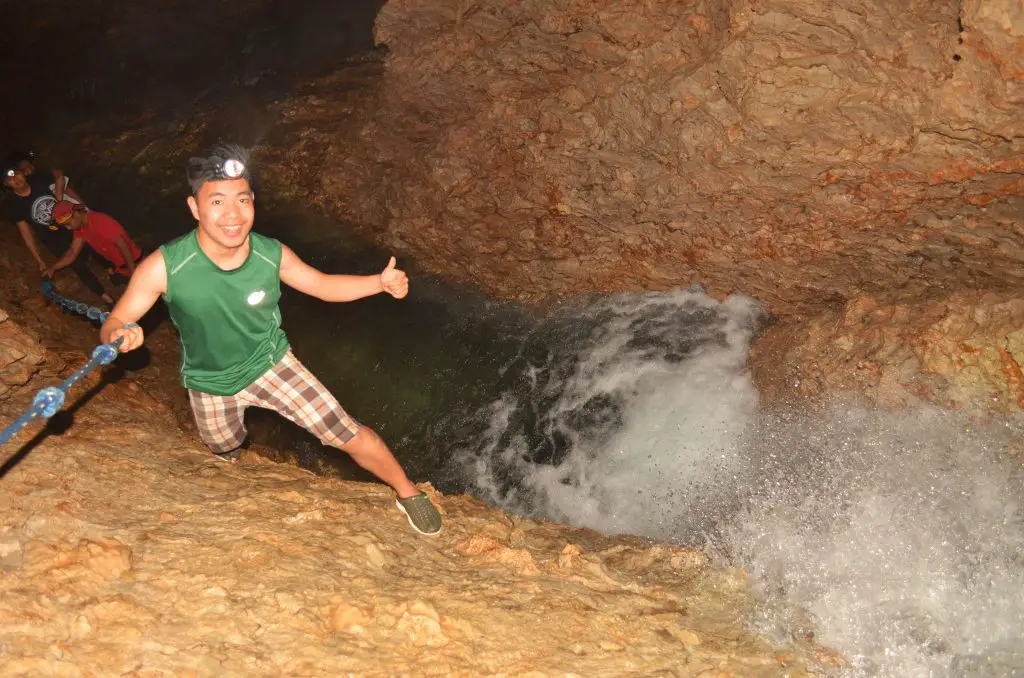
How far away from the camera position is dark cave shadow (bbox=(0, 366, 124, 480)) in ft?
11.3

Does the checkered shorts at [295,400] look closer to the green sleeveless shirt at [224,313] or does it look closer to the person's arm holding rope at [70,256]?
the green sleeveless shirt at [224,313]

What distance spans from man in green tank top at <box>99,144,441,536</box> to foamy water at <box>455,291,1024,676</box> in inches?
82.8

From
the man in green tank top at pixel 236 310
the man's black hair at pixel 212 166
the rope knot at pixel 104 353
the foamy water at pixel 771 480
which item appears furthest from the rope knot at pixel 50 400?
the foamy water at pixel 771 480

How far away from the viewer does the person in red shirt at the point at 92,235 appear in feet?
19.3

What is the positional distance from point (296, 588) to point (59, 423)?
201 centimetres

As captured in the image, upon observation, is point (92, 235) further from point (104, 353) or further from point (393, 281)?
point (393, 281)

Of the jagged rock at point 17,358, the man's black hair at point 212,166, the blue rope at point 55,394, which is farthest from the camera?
the jagged rock at point 17,358

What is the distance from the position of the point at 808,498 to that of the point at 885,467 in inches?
19.3

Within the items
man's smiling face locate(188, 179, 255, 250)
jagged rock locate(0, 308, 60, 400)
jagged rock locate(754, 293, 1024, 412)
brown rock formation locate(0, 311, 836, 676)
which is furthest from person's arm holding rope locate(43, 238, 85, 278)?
jagged rock locate(754, 293, 1024, 412)

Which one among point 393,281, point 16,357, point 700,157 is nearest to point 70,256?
point 16,357

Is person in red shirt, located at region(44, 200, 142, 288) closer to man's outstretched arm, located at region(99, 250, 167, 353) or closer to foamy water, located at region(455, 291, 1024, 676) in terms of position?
foamy water, located at region(455, 291, 1024, 676)

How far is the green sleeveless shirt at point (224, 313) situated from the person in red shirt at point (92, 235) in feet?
10.7

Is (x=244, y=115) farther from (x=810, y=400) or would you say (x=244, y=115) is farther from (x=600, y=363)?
(x=810, y=400)

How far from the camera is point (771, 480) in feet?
16.2
